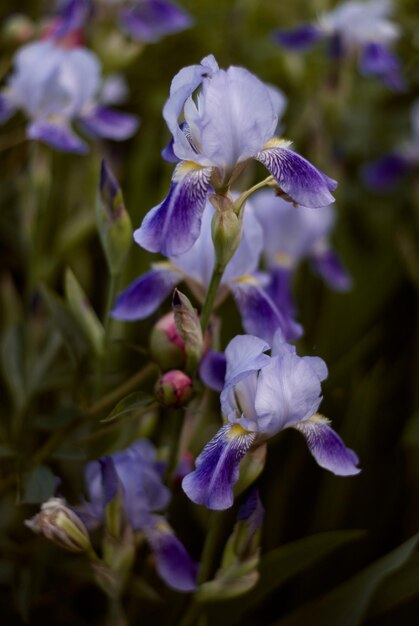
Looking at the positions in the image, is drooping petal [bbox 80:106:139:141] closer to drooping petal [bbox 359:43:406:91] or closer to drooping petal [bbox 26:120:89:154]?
drooping petal [bbox 26:120:89:154]

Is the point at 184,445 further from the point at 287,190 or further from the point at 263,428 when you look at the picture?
the point at 287,190

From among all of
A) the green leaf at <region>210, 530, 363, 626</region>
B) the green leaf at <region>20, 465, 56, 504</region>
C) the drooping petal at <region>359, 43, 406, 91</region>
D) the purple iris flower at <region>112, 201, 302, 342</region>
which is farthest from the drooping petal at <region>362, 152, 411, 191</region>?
the green leaf at <region>20, 465, 56, 504</region>

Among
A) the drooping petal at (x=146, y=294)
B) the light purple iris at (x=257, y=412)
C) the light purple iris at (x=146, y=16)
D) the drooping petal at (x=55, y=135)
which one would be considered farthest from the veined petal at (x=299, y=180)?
the light purple iris at (x=146, y=16)

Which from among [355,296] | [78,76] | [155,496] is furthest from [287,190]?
[355,296]

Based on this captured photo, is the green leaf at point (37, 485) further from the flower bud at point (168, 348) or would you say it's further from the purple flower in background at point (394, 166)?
the purple flower in background at point (394, 166)

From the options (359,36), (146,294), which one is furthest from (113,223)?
(359,36)

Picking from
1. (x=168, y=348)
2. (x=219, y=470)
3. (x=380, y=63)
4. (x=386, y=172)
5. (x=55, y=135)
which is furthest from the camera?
(x=386, y=172)

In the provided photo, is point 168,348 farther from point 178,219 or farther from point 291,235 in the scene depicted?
point 291,235

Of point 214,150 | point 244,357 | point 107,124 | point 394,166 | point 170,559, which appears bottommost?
point 394,166
